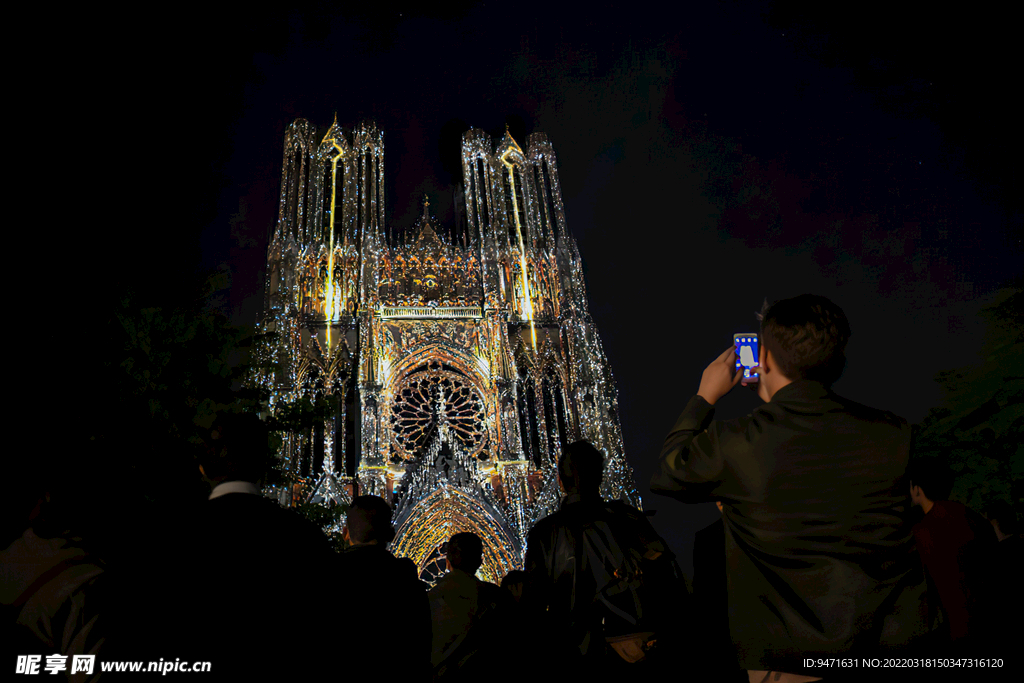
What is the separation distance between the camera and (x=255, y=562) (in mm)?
1870

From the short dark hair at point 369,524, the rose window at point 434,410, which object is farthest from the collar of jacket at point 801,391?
the rose window at point 434,410

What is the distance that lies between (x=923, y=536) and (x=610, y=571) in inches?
56.8

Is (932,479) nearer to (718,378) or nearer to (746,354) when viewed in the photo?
(746,354)

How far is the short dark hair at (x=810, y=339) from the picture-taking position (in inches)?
69.6

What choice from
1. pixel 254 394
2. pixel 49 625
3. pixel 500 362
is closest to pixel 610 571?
pixel 49 625

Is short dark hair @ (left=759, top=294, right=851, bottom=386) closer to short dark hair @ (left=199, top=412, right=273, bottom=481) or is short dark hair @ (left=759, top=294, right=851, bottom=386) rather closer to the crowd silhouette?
the crowd silhouette

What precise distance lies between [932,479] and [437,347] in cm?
2112

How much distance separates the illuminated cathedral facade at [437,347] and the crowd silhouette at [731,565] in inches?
672

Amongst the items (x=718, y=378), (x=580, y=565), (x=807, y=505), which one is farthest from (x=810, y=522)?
(x=580, y=565)

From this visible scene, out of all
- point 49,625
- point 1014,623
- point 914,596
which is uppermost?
point 49,625

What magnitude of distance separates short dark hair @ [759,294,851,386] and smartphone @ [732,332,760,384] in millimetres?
229

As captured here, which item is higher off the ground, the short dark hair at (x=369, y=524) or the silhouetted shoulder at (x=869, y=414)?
the short dark hair at (x=369, y=524)

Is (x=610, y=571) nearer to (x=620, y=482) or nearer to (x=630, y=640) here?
(x=630, y=640)

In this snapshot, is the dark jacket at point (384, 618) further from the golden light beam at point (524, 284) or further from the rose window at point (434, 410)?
the golden light beam at point (524, 284)
